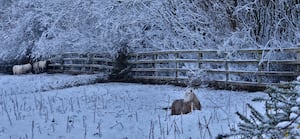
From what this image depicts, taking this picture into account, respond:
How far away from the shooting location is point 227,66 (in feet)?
36.9

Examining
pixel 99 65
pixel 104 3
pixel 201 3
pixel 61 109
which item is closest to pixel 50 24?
pixel 99 65

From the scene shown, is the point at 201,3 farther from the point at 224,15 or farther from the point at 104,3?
the point at 104,3

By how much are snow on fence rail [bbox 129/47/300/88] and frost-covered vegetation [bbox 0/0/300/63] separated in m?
0.36

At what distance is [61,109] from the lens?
816cm

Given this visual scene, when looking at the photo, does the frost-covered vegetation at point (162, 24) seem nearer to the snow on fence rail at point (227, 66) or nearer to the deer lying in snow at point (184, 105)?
the snow on fence rail at point (227, 66)

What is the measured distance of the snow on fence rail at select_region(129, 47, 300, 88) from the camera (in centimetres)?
1003

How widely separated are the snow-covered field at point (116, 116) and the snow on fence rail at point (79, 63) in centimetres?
615

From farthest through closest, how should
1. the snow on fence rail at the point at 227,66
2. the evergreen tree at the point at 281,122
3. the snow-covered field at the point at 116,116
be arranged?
1. the snow on fence rail at the point at 227,66
2. the snow-covered field at the point at 116,116
3. the evergreen tree at the point at 281,122

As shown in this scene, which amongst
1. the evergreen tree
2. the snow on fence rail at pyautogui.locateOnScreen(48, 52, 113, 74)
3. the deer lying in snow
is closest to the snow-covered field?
the deer lying in snow

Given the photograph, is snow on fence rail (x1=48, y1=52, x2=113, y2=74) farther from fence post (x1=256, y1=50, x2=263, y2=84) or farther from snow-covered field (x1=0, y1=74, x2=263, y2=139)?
fence post (x1=256, y1=50, x2=263, y2=84)

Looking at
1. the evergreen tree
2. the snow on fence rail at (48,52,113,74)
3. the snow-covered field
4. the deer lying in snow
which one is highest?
the snow on fence rail at (48,52,113,74)

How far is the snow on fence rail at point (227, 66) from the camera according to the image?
10.0 meters

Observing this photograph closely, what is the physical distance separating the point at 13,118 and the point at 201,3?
7669 millimetres

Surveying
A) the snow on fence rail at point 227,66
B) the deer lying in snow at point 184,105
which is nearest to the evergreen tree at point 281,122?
the deer lying in snow at point 184,105
